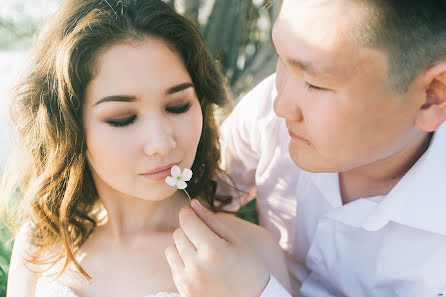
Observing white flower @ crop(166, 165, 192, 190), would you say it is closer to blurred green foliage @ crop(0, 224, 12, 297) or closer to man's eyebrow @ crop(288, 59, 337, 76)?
man's eyebrow @ crop(288, 59, 337, 76)

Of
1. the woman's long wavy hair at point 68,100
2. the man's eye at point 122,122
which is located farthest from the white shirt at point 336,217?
the man's eye at point 122,122

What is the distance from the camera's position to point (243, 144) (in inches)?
115

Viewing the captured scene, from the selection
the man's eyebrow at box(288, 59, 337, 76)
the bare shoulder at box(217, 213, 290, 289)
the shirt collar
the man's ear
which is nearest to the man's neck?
the shirt collar

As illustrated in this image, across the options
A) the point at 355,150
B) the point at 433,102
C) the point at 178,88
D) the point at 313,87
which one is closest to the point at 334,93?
the point at 313,87

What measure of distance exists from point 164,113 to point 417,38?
3.43 ft

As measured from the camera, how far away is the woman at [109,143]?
185cm

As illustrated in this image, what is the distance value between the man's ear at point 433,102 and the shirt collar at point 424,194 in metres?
0.29

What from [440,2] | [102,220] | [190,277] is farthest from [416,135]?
[102,220]

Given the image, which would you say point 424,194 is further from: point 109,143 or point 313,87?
point 109,143

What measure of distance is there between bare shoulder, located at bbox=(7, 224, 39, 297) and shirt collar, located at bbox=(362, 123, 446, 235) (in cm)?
176

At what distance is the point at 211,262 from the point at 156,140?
530mm

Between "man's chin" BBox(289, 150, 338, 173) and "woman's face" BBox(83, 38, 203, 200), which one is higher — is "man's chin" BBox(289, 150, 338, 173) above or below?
below

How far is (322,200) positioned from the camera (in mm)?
2469

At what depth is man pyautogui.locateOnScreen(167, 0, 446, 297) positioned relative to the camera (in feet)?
5.57
